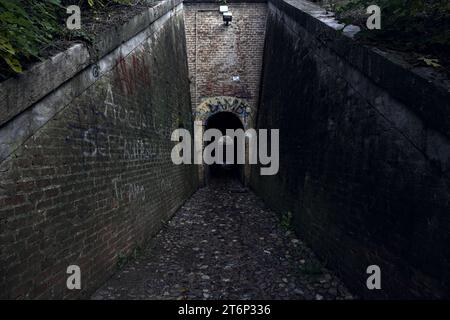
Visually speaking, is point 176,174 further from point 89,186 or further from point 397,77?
point 397,77

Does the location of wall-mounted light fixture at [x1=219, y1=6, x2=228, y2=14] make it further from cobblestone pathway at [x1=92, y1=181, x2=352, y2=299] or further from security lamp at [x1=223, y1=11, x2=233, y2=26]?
cobblestone pathway at [x1=92, y1=181, x2=352, y2=299]

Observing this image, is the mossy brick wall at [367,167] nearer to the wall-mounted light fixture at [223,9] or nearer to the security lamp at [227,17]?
the security lamp at [227,17]

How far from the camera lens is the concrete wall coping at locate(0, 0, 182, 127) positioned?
2.72 metres

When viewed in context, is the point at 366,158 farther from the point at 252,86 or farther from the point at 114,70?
the point at 252,86

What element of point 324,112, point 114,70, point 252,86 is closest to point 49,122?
point 114,70

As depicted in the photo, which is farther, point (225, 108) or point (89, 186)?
point (225, 108)

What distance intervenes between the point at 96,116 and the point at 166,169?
3.85 m

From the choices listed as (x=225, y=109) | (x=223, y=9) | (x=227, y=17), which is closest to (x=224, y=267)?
(x=225, y=109)

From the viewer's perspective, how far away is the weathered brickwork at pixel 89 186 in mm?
2865

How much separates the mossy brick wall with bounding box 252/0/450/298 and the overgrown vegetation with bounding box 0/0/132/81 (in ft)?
11.9

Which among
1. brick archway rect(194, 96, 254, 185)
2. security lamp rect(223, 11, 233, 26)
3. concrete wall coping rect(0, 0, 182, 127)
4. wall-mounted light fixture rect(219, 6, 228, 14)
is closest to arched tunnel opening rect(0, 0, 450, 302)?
concrete wall coping rect(0, 0, 182, 127)

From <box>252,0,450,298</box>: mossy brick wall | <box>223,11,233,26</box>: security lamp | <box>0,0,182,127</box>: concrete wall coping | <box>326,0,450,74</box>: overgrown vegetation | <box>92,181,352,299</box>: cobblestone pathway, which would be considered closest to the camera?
<box>0,0,182,127</box>: concrete wall coping

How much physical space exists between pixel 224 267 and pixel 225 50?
941 cm

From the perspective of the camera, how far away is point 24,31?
10.2 feet
